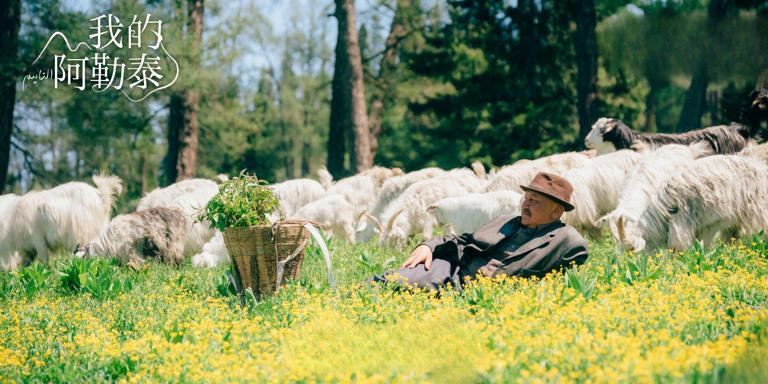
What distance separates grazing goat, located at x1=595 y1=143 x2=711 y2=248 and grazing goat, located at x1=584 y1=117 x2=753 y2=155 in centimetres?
146

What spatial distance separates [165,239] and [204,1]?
9751 mm

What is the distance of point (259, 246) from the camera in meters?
5.39

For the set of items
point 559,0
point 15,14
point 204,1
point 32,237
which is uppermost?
point 559,0

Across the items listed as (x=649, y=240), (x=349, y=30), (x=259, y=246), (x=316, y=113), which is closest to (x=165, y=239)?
(x=259, y=246)

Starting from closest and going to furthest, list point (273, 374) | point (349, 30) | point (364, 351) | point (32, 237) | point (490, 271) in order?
point (273, 374)
point (364, 351)
point (490, 271)
point (32, 237)
point (349, 30)

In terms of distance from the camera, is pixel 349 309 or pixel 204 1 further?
pixel 204 1

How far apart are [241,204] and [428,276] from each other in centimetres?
183

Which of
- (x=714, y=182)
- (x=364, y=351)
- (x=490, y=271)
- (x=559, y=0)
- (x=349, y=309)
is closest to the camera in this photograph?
(x=364, y=351)

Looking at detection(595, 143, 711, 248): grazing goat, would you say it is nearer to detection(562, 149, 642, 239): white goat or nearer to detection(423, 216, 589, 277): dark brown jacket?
detection(562, 149, 642, 239): white goat

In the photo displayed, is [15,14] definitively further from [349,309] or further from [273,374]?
[273,374]

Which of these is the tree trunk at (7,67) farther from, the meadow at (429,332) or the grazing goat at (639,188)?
the grazing goat at (639,188)

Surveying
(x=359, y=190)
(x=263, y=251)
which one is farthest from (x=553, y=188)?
(x=359, y=190)

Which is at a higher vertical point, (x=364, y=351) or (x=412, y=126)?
(x=412, y=126)

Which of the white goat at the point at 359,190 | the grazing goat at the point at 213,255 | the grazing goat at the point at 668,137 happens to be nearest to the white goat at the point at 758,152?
the grazing goat at the point at 668,137
